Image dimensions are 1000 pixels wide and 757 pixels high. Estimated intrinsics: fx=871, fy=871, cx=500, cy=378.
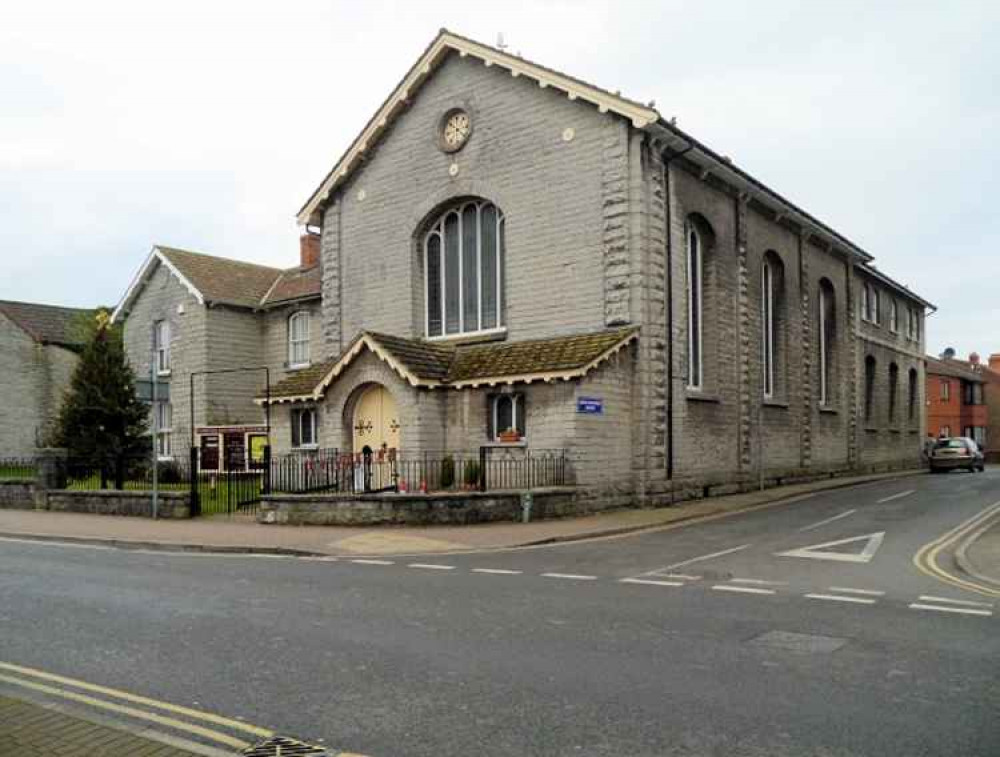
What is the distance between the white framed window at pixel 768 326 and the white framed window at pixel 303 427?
1465 cm

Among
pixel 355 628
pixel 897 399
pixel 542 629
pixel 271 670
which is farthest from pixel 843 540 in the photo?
pixel 897 399

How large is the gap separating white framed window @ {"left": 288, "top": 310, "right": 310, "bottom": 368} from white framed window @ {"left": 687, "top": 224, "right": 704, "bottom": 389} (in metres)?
14.3

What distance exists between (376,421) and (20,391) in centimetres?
2547

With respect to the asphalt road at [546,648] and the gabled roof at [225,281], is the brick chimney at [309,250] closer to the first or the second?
the gabled roof at [225,281]

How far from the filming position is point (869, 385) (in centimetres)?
3906

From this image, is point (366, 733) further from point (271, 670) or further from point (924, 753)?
point (924, 753)

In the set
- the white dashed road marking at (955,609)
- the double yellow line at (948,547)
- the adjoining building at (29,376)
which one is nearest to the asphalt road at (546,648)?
the white dashed road marking at (955,609)

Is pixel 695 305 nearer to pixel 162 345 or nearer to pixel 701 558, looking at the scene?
pixel 701 558

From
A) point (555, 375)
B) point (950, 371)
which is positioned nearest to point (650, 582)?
point (555, 375)

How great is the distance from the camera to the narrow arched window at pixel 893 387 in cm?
4203

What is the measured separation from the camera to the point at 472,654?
699cm

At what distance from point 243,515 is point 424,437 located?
449 cm

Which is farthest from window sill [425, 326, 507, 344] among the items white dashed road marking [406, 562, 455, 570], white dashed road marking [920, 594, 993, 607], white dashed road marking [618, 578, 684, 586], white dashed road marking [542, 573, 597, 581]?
white dashed road marking [920, 594, 993, 607]

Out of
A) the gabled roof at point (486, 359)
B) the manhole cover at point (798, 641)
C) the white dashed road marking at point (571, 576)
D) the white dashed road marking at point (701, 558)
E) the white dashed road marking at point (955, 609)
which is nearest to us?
the manhole cover at point (798, 641)
